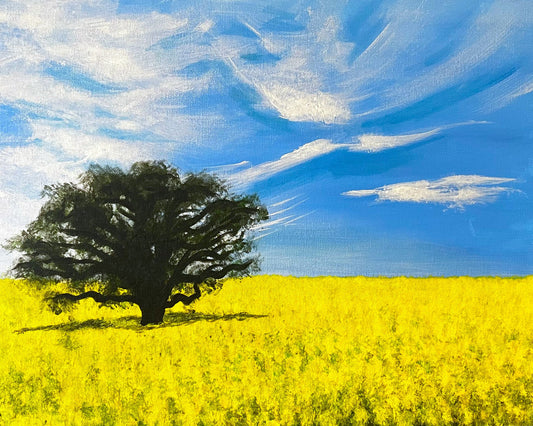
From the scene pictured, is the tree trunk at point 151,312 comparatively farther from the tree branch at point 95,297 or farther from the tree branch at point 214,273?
the tree branch at point 214,273

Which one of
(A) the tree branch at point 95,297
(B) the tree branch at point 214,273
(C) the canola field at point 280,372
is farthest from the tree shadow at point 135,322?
(B) the tree branch at point 214,273

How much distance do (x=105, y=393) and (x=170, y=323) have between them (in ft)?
38.0

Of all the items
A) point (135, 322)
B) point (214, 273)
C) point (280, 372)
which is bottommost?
point (280, 372)

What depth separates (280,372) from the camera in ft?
37.7

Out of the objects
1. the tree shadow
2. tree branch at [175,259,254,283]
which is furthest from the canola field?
tree branch at [175,259,254,283]

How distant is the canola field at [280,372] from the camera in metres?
9.52

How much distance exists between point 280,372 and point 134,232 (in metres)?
12.1

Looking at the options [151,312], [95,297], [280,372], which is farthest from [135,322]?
[280,372]

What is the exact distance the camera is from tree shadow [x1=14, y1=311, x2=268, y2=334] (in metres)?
21.4

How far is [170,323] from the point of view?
22.2 meters

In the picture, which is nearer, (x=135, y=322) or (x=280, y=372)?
(x=280, y=372)

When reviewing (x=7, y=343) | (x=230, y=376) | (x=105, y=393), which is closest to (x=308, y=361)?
(x=230, y=376)

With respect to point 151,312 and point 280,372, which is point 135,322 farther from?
point 280,372

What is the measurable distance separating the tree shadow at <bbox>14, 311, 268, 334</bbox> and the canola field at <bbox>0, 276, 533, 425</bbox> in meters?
0.57
